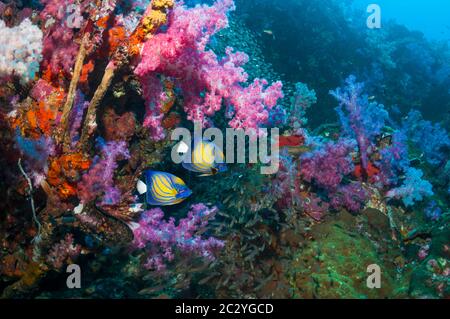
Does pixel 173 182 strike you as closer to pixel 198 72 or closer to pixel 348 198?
pixel 198 72

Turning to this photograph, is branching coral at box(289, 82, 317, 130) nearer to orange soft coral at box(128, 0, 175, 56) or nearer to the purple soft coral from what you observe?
the purple soft coral

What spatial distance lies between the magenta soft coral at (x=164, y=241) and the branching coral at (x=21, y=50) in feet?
6.31

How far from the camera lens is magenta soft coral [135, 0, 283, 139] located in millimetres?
3465

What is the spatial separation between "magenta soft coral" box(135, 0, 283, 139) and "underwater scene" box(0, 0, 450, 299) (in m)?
0.02

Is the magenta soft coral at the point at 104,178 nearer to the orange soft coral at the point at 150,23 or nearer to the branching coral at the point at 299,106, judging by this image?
the orange soft coral at the point at 150,23

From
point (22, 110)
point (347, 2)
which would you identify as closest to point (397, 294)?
point (22, 110)

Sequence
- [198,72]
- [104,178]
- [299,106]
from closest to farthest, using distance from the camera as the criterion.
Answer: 1. [104,178]
2. [198,72]
3. [299,106]

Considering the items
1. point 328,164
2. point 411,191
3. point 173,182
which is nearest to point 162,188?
point 173,182

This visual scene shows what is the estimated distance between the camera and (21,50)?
3.22 m

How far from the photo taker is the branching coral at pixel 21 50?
10.4 ft

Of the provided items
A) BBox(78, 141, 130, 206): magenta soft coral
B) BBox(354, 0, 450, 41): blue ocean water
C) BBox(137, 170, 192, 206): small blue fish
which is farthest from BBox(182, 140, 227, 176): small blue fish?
BBox(354, 0, 450, 41): blue ocean water

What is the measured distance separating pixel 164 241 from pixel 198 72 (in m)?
1.98

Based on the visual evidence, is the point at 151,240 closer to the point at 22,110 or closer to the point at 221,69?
the point at 22,110

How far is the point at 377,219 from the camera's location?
4258 millimetres
